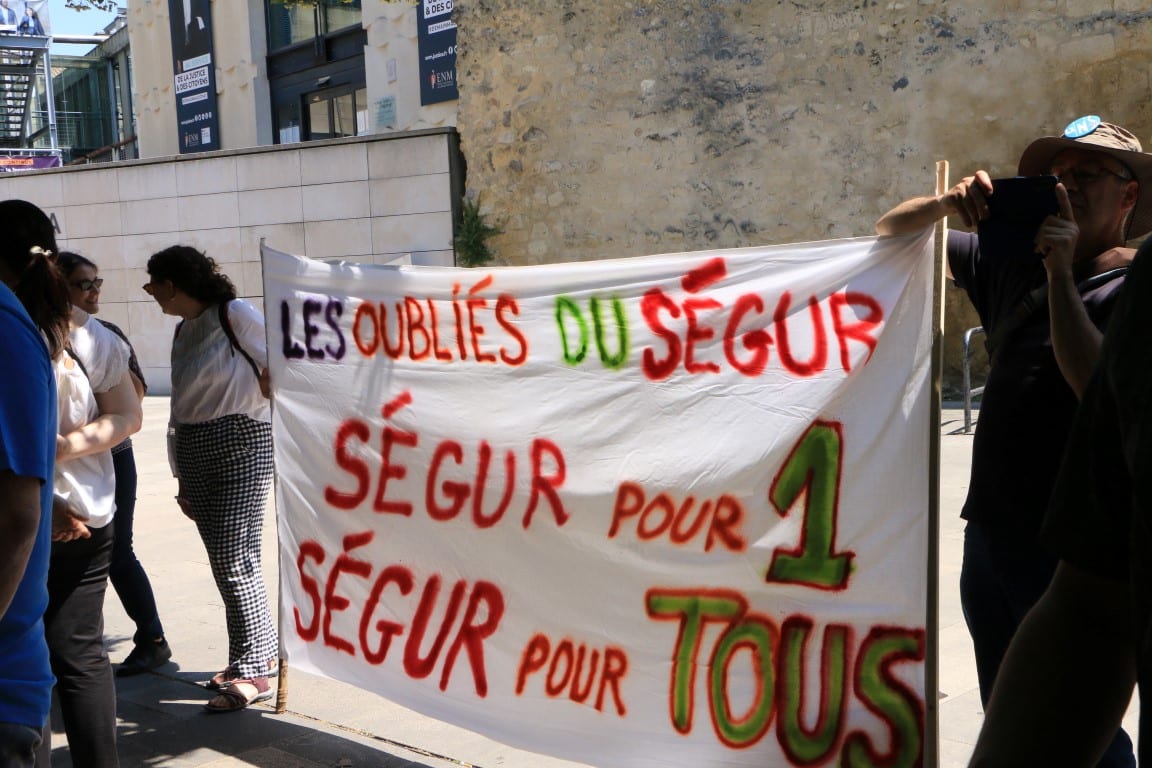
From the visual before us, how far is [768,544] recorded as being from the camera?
123 inches

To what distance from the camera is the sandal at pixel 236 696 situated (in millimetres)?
4496

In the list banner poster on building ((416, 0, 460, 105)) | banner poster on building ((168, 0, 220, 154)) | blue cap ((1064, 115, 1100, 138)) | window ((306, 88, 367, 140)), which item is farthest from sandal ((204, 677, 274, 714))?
banner poster on building ((168, 0, 220, 154))

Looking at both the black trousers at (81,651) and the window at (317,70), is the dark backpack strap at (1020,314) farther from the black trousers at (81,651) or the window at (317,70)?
the window at (317,70)

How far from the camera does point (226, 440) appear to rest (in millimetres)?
4574

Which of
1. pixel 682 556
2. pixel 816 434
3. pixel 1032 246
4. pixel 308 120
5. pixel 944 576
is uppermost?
pixel 308 120

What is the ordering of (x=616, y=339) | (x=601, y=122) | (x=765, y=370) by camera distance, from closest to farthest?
(x=765, y=370) → (x=616, y=339) → (x=601, y=122)

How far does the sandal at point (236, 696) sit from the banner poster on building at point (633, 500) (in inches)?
16.9

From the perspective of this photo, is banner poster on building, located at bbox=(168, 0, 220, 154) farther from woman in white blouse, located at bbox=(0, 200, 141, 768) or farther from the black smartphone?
the black smartphone

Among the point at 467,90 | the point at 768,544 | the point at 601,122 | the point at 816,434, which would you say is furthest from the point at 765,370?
the point at 467,90

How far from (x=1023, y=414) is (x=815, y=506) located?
0.58 meters

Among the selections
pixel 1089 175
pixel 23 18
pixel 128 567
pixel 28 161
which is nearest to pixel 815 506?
pixel 1089 175

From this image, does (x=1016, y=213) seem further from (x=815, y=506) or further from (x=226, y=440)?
(x=226, y=440)

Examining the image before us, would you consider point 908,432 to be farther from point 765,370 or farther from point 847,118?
point 847,118

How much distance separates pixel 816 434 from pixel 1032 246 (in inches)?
27.0
